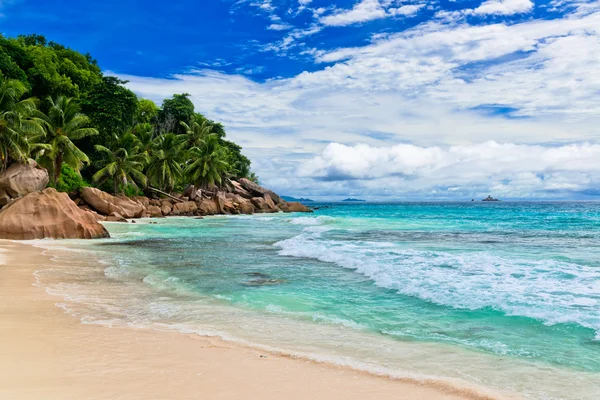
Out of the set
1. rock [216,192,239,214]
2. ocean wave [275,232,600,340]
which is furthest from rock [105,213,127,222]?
ocean wave [275,232,600,340]

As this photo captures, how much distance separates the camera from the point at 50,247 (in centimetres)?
1603

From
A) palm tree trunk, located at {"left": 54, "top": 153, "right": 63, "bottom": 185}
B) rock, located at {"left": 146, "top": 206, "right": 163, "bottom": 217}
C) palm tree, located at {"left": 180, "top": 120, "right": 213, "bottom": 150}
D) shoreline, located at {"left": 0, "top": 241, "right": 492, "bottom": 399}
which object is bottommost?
shoreline, located at {"left": 0, "top": 241, "right": 492, "bottom": 399}

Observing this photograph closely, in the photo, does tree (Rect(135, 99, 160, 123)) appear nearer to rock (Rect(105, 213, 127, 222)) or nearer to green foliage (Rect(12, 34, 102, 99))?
green foliage (Rect(12, 34, 102, 99))

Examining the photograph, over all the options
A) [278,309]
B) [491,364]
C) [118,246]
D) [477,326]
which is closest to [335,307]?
[278,309]

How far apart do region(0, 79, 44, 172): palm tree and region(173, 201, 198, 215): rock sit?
18.5 m

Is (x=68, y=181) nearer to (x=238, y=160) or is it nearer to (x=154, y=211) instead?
(x=154, y=211)

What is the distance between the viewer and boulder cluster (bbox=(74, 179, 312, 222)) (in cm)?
3431

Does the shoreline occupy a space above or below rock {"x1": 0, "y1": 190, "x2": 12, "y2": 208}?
below

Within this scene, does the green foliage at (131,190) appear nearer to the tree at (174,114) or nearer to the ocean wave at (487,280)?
the tree at (174,114)

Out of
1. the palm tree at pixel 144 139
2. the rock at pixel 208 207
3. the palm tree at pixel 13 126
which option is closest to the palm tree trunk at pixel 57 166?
the palm tree at pixel 13 126

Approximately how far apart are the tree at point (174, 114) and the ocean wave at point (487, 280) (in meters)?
48.2

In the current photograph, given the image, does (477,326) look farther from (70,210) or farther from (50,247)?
(70,210)

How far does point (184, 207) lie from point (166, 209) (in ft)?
7.35

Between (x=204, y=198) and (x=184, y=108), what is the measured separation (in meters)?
15.0
